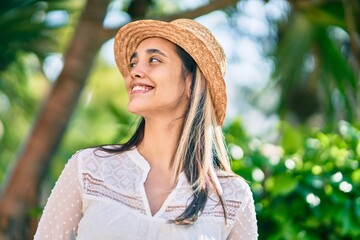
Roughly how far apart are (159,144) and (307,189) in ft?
4.89

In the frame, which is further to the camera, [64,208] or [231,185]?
[231,185]

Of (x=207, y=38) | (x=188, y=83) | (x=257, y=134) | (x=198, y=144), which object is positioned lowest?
(x=257, y=134)

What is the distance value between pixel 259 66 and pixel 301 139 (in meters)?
5.30

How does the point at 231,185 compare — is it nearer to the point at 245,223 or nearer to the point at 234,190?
the point at 234,190

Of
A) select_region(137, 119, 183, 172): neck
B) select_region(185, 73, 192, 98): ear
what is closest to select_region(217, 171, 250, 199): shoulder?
Answer: select_region(137, 119, 183, 172): neck

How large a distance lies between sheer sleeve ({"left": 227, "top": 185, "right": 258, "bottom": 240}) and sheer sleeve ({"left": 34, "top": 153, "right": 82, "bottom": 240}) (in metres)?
0.54

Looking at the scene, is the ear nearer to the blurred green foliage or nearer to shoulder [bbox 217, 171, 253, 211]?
shoulder [bbox 217, 171, 253, 211]

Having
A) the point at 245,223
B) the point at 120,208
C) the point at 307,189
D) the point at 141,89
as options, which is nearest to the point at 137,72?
the point at 141,89

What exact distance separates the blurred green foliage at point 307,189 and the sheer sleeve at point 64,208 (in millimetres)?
1599

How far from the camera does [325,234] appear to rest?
446 cm

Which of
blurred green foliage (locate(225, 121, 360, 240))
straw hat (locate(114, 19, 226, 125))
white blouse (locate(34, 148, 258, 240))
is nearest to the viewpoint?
white blouse (locate(34, 148, 258, 240))

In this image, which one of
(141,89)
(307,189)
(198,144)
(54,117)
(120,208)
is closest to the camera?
(120,208)

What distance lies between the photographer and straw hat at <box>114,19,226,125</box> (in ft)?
10.4

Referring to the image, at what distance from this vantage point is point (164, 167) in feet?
10.3
